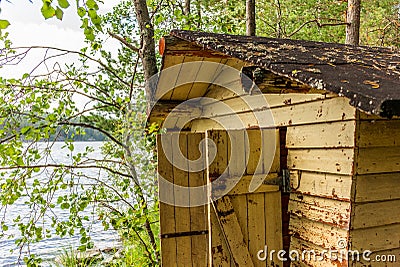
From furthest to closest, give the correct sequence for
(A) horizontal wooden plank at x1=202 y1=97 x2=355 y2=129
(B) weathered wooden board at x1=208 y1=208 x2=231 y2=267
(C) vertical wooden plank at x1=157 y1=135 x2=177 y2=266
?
(C) vertical wooden plank at x1=157 y1=135 x2=177 y2=266
(B) weathered wooden board at x1=208 y1=208 x2=231 y2=267
(A) horizontal wooden plank at x1=202 y1=97 x2=355 y2=129

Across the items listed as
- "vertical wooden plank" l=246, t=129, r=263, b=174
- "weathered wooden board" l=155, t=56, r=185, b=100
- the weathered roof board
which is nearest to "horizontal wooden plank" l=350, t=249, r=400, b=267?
"vertical wooden plank" l=246, t=129, r=263, b=174

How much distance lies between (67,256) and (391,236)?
6.57 m

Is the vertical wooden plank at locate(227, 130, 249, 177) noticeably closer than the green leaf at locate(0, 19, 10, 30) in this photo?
No

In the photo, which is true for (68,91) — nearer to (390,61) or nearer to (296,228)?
(296,228)

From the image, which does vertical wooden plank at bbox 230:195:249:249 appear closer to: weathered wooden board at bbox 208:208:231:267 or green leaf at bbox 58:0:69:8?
weathered wooden board at bbox 208:208:231:267

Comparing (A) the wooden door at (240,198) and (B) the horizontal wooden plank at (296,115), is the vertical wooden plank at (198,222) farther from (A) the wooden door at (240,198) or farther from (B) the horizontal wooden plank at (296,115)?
(B) the horizontal wooden plank at (296,115)

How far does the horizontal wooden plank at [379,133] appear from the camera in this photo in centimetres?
264

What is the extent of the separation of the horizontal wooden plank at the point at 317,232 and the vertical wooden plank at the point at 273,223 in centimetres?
12

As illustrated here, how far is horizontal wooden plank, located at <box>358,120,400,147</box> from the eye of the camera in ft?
8.66

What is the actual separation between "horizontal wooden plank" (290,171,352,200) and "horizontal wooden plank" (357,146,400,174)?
0.12 m

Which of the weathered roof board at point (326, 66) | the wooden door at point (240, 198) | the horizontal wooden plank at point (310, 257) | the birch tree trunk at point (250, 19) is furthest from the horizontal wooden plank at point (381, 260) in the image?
the birch tree trunk at point (250, 19)

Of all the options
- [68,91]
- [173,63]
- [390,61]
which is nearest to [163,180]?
[173,63]

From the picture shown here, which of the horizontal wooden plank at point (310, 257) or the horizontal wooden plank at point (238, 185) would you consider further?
the horizontal wooden plank at point (238, 185)

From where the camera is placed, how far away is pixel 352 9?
8.28 metres
